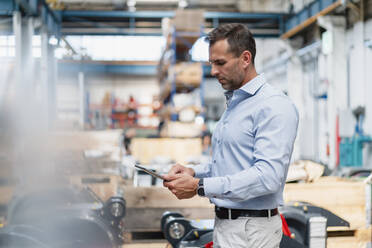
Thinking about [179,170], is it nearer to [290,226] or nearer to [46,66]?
[46,66]

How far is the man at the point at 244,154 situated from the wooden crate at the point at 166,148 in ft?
19.1

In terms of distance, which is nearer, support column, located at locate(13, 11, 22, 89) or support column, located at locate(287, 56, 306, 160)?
support column, located at locate(13, 11, 22, 89)

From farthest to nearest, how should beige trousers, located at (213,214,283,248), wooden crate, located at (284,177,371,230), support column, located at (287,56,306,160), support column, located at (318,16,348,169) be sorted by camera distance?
support column, located at (287,56,306,160) < support column, located at (318,16,348,169) < wooden crate, located at (284,177,371,230) < beige trousers, located at (213,214,283,248)

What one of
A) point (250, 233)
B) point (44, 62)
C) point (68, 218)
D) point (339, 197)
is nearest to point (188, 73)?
point (339, 197)

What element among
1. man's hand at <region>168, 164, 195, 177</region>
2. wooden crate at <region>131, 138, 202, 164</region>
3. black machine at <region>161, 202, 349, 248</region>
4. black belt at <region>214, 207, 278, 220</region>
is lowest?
black machine at <region>161, 202, 349, 248</region>

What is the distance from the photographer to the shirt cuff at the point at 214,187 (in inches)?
61.3

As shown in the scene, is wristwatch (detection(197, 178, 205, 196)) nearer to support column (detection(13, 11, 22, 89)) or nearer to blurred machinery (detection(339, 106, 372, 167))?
support column (detection(13, 11, 22, 89))

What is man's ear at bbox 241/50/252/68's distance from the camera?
163cm

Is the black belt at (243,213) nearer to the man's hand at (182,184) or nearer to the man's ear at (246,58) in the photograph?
the man's hand at (182,184)

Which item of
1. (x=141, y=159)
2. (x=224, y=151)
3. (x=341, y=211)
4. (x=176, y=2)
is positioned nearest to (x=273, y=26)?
(x=176, y=2)

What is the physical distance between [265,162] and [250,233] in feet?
0.95

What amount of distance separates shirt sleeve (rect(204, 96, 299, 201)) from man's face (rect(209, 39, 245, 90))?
150 mm

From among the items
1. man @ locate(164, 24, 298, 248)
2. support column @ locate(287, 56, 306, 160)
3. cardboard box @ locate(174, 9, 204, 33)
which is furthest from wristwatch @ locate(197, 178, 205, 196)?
support column @ locate(287, 56, 306, 160)

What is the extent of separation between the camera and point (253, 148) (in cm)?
163
